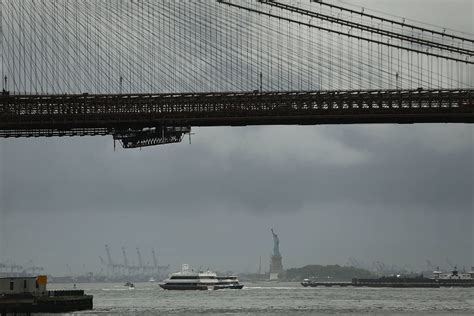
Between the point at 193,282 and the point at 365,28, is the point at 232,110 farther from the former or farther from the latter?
the point at 193,282

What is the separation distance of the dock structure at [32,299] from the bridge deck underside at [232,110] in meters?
7.95

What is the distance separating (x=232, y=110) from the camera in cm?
5797

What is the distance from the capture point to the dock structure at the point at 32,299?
58.2 metres

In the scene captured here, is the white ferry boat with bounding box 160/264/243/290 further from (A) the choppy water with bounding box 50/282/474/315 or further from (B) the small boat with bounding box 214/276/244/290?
(A) the choppy water with bounding box 50/282/474/315

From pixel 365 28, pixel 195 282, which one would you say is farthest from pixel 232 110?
pixel 195 282

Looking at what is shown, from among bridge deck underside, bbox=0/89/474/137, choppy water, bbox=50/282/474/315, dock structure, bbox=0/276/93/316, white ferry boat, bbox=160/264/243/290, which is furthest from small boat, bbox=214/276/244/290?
bridge deck underside, bbox=0/89/474/137

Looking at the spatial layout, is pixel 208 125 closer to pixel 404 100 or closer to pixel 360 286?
pixel 404 100

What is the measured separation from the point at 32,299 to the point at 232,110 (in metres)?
13.4

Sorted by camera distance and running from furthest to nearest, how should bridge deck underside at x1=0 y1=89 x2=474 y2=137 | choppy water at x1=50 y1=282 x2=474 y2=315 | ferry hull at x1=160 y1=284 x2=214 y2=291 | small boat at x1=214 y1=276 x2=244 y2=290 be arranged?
small boat at x1=214 y1=276 x2=244 y2=290, ferry hull at x1=160 y1=284 x2=214 y2=291, choppy water at x1=50 y1=282 x2=474 y2=315, bridge deck underside at x1=0 y1=89 x2=474 y2=137

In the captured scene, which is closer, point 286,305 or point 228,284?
point 286,305

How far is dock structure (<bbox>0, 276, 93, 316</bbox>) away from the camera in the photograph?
58.2 m

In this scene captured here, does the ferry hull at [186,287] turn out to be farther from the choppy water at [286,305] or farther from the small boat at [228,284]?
the choppy water at [286,305]

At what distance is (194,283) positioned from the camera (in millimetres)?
157500

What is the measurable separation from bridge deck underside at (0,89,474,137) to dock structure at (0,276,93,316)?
7952mm
